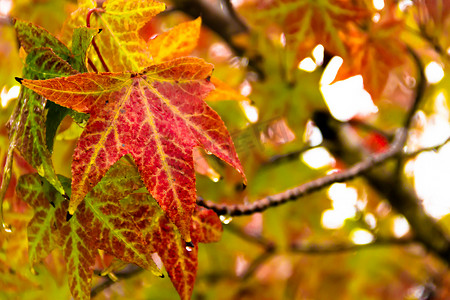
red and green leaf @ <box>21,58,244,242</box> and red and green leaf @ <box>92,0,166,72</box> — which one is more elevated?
red and green leaf @ <box>92,0,166,72</box>

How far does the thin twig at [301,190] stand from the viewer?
0.89 meters

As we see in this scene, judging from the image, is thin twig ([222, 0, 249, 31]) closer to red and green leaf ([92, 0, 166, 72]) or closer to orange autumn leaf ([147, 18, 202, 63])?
orange autumn leaf ([147, 18, 202, 63])

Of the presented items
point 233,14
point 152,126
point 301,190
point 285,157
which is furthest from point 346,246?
point 152,126

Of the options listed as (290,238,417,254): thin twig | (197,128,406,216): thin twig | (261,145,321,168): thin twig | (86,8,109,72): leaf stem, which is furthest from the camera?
(290,238,417,254): thin twig

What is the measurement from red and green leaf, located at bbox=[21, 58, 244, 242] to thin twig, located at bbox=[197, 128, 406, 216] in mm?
168

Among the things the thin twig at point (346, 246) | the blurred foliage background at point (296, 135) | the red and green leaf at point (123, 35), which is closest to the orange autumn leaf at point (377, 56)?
the blurred foliage background at point (296, 135)

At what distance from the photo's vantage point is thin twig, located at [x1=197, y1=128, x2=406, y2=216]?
2.92 feet

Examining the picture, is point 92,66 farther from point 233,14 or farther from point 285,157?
point 285,157

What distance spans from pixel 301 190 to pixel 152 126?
0.54 metres

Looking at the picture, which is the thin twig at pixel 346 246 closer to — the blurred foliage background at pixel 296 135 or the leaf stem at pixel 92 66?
the blurred foliage background at pixel 296 135

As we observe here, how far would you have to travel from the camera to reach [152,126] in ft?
2.25

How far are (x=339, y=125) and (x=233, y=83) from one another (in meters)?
0.53

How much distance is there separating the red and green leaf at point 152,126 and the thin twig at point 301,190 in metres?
0.17

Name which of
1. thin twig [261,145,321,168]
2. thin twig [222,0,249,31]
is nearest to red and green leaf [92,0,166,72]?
thin twig [222,0,249,31]
